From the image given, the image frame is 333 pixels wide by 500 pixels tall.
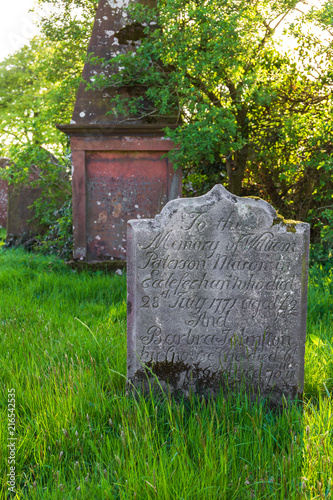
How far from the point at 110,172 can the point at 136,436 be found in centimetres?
476

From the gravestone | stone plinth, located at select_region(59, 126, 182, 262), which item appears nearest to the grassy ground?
the gravestone

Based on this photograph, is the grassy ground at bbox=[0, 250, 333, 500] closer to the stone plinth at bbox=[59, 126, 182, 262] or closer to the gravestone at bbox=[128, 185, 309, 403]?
the gravestone at bbox=[128, 185, 309, 403]

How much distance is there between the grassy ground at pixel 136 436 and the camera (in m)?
1.83

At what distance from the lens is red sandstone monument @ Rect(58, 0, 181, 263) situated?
6.19 metres

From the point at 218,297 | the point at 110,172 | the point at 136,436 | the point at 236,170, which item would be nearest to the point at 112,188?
the point at 110,172

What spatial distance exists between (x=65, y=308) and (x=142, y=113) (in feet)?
10.1

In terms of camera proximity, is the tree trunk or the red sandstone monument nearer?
the red sandstone monument

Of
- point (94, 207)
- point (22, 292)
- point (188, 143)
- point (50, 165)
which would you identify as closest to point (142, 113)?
point (188, 143)

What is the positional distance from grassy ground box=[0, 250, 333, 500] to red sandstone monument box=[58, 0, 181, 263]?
2.89 meters

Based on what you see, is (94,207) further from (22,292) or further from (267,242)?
(267,242)

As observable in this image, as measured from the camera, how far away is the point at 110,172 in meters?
6.33

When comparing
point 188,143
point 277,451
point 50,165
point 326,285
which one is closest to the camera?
point 277,451

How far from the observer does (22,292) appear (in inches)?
200

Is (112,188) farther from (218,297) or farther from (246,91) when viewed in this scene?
(218,297)
